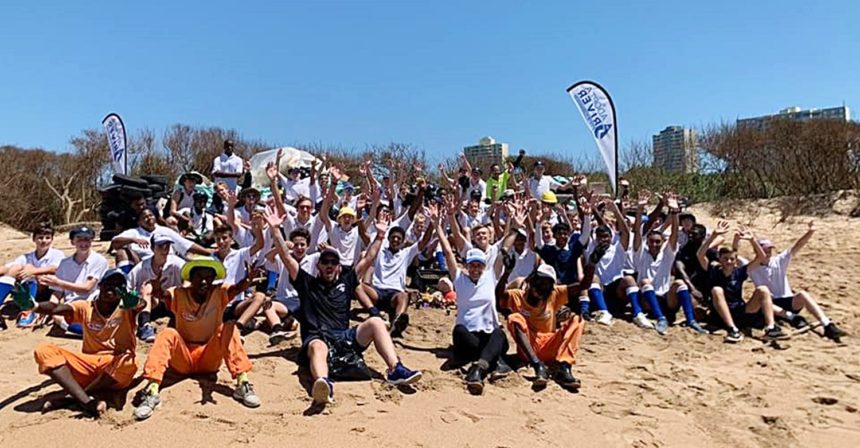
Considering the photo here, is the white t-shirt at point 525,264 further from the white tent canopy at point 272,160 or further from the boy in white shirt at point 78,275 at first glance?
the white tent canopy at point 272,160

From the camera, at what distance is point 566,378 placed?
5570 millimetres

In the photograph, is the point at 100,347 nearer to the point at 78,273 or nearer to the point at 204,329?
the point at 204,329

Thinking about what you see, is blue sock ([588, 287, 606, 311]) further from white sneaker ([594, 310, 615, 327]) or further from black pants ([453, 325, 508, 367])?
black pants ([453, 325, 508, 367])

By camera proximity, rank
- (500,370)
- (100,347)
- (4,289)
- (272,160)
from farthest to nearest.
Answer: (272,160), (4,289), (500,370), (100,347)

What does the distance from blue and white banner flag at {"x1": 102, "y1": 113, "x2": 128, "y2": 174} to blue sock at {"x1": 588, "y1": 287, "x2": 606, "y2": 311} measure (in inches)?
417

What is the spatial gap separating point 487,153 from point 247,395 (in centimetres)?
1580

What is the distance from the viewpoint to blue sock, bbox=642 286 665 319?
7730mm

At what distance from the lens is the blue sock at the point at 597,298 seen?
26.3 feet

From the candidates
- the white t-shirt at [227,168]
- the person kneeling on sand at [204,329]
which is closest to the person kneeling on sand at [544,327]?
the person kneeling on sand at [204,329]

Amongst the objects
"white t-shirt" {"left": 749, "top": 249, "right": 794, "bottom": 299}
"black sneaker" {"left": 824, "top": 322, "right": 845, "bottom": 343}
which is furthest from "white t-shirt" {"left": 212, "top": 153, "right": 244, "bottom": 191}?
"black sneaker" {"left": 824, "top": 322, "right": 845, "bottom": 343}

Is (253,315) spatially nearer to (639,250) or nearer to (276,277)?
(276,277)

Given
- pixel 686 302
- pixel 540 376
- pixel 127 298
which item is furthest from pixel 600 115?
pixel 127 298

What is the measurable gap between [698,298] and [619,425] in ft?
12.7

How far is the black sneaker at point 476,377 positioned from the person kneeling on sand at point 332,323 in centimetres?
50
